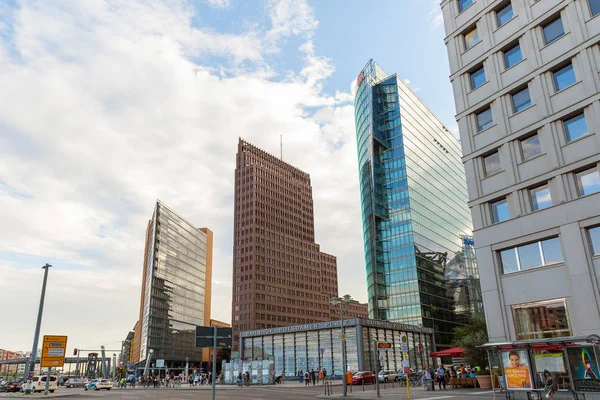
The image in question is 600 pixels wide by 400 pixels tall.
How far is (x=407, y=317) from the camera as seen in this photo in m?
99.1

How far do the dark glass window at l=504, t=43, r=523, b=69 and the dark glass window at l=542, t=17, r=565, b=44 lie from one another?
5.82ft

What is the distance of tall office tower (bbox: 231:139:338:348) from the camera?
15862 cm

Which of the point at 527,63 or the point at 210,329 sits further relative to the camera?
the point at 527,63

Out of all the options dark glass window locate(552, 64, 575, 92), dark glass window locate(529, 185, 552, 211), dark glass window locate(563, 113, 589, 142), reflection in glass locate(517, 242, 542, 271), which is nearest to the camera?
dark glass window locate(563, 113, 589, 142)

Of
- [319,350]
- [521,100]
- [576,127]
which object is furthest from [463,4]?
[319,350]

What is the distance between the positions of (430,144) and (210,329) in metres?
117

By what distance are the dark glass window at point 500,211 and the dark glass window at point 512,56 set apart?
373 inches

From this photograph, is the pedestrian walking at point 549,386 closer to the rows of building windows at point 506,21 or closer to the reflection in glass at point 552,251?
the reflection in glass at point 552,251

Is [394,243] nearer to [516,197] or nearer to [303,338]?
[303,338]

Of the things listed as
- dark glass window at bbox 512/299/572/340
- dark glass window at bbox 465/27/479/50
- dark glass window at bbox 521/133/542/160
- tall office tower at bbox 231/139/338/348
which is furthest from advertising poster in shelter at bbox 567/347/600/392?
tall office tower at bbox 231/139/338/348

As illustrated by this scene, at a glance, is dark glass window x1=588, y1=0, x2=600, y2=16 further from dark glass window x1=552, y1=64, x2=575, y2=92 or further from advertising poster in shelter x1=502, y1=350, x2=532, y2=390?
advertising poster in shelter x1=502, y1=350, x2=532, y2=390

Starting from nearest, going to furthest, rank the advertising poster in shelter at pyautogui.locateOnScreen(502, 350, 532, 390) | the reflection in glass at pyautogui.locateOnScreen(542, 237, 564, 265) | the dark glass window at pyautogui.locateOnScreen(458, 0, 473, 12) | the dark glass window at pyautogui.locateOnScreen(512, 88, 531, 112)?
the advertising poster in shelter at pyautogui.locateOnScreen(502, 350, 532, 390), the reflection in glass at pyautogui.locateOnScreen(542, 237, 564, 265), the dark glass window at pyautogui.locateOnScreen(512, 88, 531, 112), the dark glass window at pyautogui.locateOnScreen(458, 0, 473, 12)

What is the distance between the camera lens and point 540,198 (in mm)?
27359

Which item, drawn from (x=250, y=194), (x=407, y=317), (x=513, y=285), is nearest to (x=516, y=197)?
(x=513, y=285)
